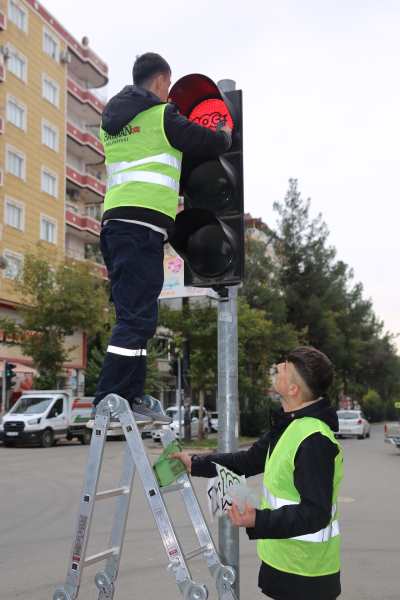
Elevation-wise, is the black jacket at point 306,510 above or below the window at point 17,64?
below

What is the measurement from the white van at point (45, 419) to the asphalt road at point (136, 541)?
8956 mm

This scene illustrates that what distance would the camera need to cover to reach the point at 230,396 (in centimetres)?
413

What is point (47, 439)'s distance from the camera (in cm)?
2641

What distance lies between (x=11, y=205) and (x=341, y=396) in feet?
137

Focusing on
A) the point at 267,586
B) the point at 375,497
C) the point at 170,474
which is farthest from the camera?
the point at 375,497

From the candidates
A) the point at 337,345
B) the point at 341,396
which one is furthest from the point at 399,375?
the point at 337,345

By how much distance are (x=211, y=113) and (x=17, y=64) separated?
37.3 metres

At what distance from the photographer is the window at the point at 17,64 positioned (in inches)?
1491

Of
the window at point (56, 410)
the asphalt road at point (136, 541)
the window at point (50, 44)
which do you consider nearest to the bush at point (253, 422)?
the window at point (56, 410)

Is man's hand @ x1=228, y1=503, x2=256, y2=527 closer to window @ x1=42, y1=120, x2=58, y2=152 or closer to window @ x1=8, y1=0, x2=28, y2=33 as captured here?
window @ x1=8, y1=0, x2=28, y2=33

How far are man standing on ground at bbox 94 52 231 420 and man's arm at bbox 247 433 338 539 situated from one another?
0.93 metres

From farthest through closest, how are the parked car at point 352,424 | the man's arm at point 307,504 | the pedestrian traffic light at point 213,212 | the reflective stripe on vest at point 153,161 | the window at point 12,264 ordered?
A: the parked car at point 352,424, the window at point 12,264, the pedestrian traffic light at point 213,212, the reflective stripe on vest at point 153,161, the man's arm at point 307,504

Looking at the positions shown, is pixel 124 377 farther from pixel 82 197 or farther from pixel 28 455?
pixel 82 197

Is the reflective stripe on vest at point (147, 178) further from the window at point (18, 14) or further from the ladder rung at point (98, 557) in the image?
the window at point (18, 14)
